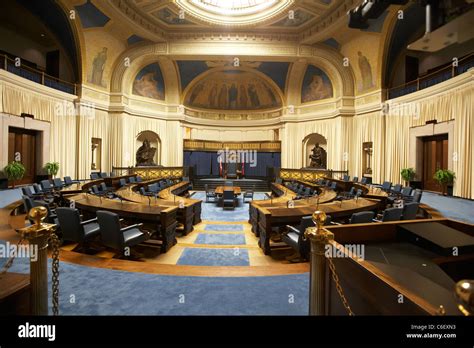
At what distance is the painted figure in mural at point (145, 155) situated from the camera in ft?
57.2

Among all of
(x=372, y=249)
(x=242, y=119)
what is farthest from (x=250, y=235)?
(x=242, y=119)

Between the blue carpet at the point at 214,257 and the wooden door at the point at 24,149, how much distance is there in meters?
10.8

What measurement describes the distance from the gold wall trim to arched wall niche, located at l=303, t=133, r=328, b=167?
6.51 ft

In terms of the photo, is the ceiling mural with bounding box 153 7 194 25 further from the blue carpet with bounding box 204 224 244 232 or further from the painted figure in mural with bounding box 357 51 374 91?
the blue carpet with bounding box 204 224 244 232

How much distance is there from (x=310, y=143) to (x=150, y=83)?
41.4 ft

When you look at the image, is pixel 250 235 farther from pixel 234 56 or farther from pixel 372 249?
pixel 234 56

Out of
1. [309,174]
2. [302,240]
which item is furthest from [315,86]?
[302,240]

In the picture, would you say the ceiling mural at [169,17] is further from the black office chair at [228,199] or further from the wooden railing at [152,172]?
the black office chair at [228,199]

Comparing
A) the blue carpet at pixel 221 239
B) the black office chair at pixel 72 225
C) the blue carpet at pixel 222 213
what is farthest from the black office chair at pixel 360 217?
the blue carpet at pixel 222 213

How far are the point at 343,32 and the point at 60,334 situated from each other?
1660 cm

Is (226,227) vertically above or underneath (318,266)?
underneath

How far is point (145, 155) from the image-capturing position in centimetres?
1753

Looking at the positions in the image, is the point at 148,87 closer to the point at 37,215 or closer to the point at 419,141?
the point at 419,141

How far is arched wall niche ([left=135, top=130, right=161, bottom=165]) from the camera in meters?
18.1
